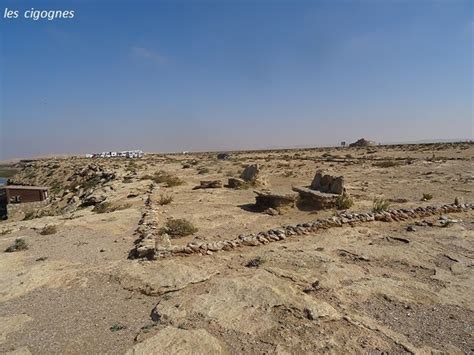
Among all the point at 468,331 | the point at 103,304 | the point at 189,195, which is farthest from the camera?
the point at 189,195

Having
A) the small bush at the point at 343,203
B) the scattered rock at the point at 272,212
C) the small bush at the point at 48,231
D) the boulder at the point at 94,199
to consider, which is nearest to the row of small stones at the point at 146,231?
the small bush at the point at 48,231

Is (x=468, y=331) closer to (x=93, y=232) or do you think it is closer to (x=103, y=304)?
(x=103, y=304)

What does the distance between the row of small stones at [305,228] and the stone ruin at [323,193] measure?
215 centimetres

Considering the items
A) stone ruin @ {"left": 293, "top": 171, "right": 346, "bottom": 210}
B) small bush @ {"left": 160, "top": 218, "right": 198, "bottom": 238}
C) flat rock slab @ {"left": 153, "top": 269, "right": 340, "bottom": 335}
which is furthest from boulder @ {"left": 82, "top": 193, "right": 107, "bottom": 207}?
flat rock slab @ {"left": 153, "top": 269, "right": 340, "bottom": 335}

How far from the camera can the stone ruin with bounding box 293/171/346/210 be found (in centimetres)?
1286

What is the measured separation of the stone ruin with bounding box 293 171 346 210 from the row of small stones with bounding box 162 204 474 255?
7.04 feet

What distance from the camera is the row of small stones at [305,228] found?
820 centimetres

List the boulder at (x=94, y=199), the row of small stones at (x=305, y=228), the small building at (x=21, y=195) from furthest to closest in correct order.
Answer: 1. the small building at (x=21, y=195)
2. the boulder at (x=94, y=199)
3. the row of small stones at (x=305, y=228)

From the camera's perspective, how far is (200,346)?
14.9ft

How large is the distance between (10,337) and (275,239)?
236 inches

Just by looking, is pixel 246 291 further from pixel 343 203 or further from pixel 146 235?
pixel 343 203

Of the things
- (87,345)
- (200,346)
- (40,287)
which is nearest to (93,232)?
(40,287)

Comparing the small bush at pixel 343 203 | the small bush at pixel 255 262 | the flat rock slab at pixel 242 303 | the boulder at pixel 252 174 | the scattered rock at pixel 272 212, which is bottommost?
the flat rock slab at pixel 242 303

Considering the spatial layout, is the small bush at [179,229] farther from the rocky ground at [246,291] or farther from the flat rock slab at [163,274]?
the flat rock slab at [163,274]
